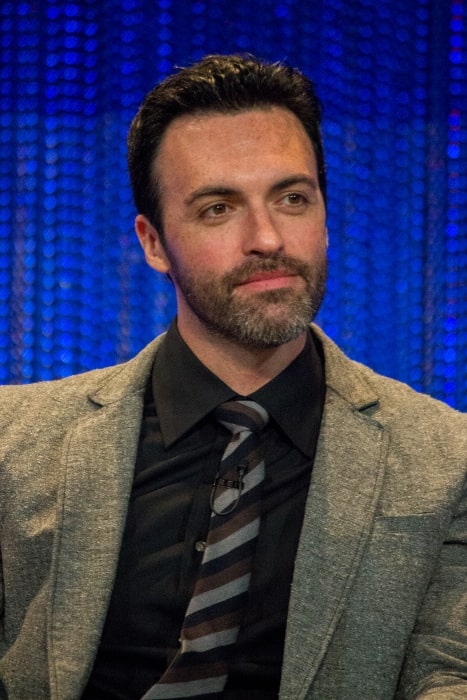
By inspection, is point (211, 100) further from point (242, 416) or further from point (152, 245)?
point (242, 416)

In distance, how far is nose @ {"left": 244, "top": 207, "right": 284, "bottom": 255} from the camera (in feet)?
6.05

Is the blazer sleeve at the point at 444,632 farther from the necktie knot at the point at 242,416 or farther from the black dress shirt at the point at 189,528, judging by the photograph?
the necktie knot at the point at 242,416

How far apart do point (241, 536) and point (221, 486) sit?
4.0 inches

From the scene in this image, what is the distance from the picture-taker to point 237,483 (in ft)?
5.94

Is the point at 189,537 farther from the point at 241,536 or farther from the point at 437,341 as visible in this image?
the point at 437,341

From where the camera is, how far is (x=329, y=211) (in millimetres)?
2438

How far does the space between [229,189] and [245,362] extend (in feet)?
1.11

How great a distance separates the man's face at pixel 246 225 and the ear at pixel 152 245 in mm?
97

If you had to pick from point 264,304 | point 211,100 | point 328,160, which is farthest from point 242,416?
point 328,160

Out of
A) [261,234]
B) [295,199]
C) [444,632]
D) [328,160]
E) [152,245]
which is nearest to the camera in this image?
[444,632]

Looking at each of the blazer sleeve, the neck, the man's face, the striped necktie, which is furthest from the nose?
the blazer sleeve

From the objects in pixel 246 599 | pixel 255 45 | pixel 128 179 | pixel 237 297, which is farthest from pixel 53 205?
pixel 246 599

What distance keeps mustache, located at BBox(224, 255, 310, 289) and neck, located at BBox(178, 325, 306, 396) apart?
15 cm

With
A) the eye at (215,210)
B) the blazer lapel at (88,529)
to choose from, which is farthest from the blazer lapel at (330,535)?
the eye at (215,210)
